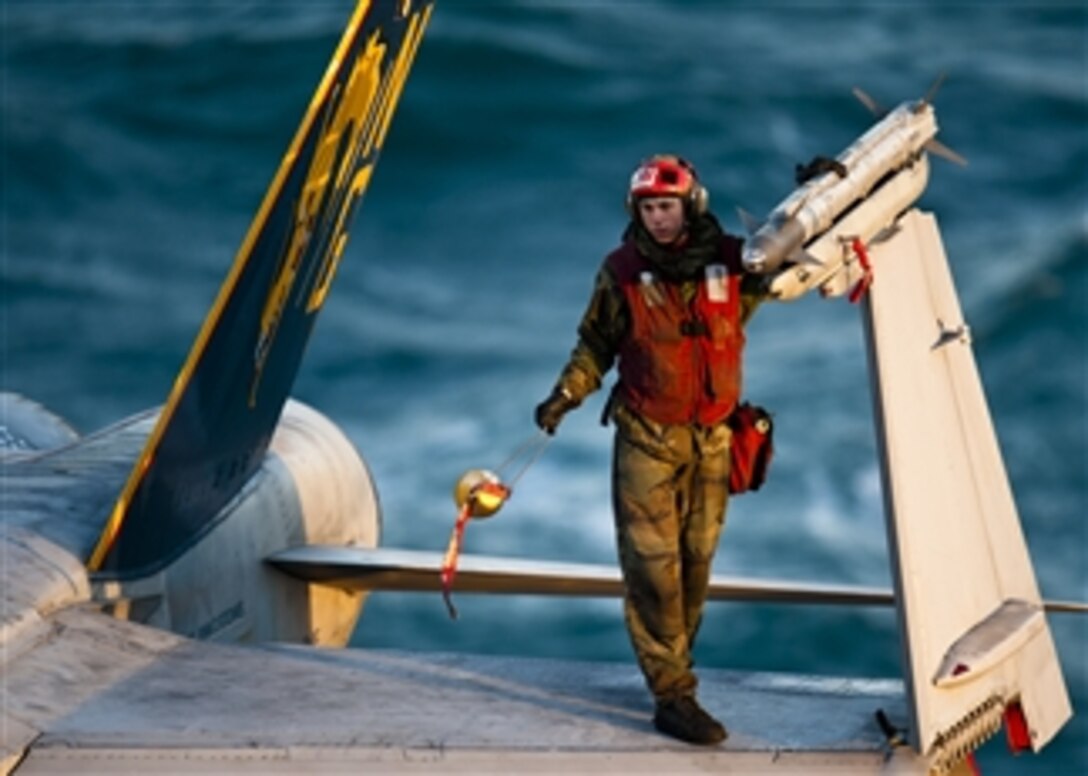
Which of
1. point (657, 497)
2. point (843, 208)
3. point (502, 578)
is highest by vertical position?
point (843, 208)

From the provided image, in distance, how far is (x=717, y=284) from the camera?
7.88 meters

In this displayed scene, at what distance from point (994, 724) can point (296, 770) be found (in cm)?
205

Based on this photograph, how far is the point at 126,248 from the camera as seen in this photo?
2403 centimetres

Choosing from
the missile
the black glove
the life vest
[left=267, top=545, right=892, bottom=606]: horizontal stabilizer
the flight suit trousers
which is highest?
the missile

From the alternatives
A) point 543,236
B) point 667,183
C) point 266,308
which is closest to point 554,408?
point 667,183

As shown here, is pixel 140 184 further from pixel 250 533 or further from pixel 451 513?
pixel 250 533

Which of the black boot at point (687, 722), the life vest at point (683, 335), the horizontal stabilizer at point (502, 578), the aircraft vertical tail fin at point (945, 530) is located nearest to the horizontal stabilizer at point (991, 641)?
the aircraft vertical tail fin at point (945, 530)

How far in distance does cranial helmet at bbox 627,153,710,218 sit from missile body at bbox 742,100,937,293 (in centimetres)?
35

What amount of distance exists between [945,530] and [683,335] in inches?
36.4

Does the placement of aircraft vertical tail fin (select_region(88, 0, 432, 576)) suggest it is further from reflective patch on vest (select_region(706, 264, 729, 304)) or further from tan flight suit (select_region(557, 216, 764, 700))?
reflective patch on vest (select_region(706, 264, 729, 304))

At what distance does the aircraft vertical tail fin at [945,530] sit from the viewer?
7.69m

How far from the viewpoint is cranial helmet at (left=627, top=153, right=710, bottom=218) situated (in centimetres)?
781

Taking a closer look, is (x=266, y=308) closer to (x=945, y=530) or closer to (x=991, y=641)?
(x=945, y=530)

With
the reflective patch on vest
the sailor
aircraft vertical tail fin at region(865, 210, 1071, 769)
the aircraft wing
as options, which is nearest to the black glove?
the sailor
